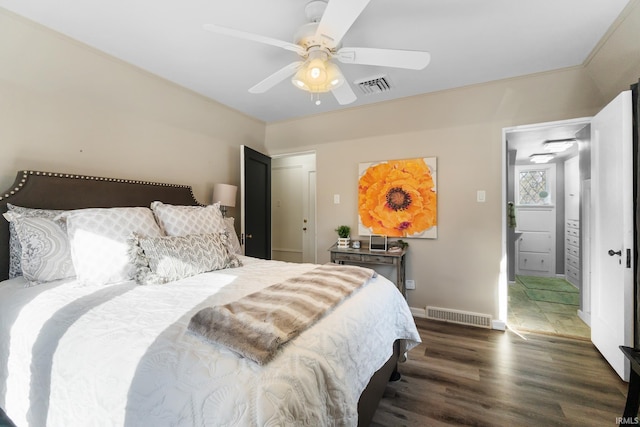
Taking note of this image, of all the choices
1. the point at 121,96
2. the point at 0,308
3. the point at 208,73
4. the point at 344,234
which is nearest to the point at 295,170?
the point at 344,234

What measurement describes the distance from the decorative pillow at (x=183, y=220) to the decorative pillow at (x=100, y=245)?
287 mm

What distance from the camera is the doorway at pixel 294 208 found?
5.23 metres

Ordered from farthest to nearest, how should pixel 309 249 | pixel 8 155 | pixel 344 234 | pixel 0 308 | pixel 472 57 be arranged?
pixel 309 249 → pixel 344 234 → pixel 472 57 → pixel 8 155 → pixel 0 308

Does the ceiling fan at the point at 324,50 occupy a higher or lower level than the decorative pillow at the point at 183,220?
higher

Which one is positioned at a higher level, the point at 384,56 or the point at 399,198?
the point at 384,56

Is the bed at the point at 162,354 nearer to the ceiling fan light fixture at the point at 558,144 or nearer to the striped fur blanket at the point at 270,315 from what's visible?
the striped fur blanket at the point at 270,315

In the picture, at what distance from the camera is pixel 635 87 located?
6.20 ft

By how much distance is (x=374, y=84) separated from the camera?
2.78 metres

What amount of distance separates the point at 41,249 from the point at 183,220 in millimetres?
812

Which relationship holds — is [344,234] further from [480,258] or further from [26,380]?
[26,380]

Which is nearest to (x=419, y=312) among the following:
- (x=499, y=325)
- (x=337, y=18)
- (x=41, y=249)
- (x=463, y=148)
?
(x=499, y=325)

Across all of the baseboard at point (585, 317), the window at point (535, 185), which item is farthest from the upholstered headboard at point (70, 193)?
the window at point (535, 185)

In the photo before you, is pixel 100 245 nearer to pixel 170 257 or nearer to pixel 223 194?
pixel 170 257

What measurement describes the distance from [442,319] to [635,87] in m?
2.47
